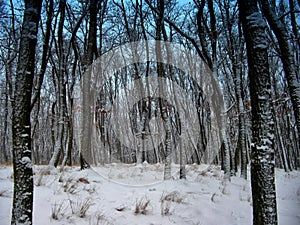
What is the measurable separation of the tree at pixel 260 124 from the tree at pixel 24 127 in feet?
8.54

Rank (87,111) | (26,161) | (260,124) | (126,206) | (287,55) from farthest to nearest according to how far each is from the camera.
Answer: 1. (87,111)
2. (287,55)
3. (126,206)
4. (260,124)
5. (26,161)

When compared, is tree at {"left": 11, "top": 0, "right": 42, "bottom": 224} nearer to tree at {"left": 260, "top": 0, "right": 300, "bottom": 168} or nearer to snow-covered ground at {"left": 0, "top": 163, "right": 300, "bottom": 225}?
snow-covered ground at {"left": 0, "top": 163, "right": 300, "bottom": 225}

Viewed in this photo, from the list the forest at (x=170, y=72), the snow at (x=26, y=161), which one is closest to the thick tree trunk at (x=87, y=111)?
the forest at (x=170, y=72)

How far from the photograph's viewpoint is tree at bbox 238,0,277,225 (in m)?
2.54

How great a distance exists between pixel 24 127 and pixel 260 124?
2740 millimetres

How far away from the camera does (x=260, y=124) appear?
266 centimetres

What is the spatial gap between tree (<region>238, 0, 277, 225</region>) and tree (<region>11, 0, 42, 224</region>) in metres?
2.60

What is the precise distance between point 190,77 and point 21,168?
16.3 metres

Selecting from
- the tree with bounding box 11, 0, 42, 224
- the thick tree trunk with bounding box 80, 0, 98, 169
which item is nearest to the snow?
the tree with bounding box 11, 0, 42, 224

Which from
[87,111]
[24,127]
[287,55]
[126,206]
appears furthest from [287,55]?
[87,111]

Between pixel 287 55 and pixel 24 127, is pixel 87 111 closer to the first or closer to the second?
pixel 24 127

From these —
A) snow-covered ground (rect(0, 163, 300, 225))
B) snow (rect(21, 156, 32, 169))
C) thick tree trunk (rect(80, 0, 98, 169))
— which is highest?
thick tree trunk (rect(80, 0, 98, 169))

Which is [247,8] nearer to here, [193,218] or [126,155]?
[193,218]

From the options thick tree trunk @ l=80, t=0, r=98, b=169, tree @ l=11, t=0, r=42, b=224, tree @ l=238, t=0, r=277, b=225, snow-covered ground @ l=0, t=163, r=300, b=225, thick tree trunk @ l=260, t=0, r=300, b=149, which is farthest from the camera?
thick tree trunk @ l=80, t=0, r=98, b=169
